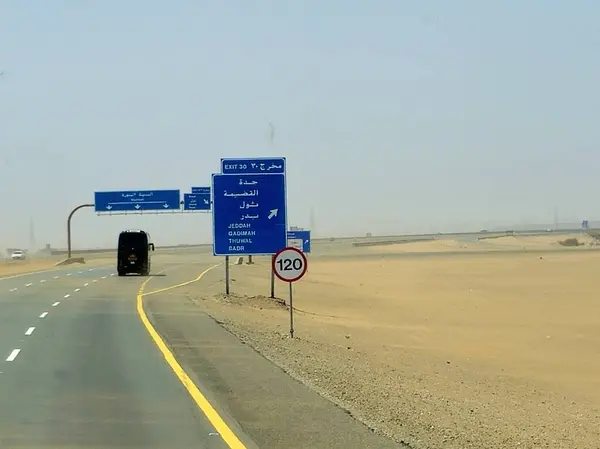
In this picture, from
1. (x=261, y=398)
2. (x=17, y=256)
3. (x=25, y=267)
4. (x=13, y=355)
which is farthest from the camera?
(x=17, y=256)

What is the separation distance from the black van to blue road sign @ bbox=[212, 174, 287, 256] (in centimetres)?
3365

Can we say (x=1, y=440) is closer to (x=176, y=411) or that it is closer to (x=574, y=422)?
(x=176, y=411)

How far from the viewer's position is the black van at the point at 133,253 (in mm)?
64375

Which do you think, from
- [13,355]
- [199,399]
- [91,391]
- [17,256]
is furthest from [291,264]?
[17,256]

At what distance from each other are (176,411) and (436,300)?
35.7 m

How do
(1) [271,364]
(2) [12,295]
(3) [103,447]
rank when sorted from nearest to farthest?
(3) [103,447], (1) [271,364], (2) [12,295]

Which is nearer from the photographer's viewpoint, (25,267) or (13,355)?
(13,355)

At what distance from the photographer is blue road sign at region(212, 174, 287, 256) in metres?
30.2

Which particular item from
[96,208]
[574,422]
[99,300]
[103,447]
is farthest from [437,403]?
[96,208]

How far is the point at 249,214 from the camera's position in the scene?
3084cm

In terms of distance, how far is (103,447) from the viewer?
947 centimetres

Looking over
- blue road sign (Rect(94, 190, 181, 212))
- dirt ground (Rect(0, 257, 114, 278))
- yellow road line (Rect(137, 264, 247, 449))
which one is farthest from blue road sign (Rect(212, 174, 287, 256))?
blue road sign (Rect(94, 190, 181, 212))

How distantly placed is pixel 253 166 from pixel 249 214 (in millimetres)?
2473

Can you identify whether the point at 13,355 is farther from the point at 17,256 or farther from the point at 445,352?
the point at 17,256
